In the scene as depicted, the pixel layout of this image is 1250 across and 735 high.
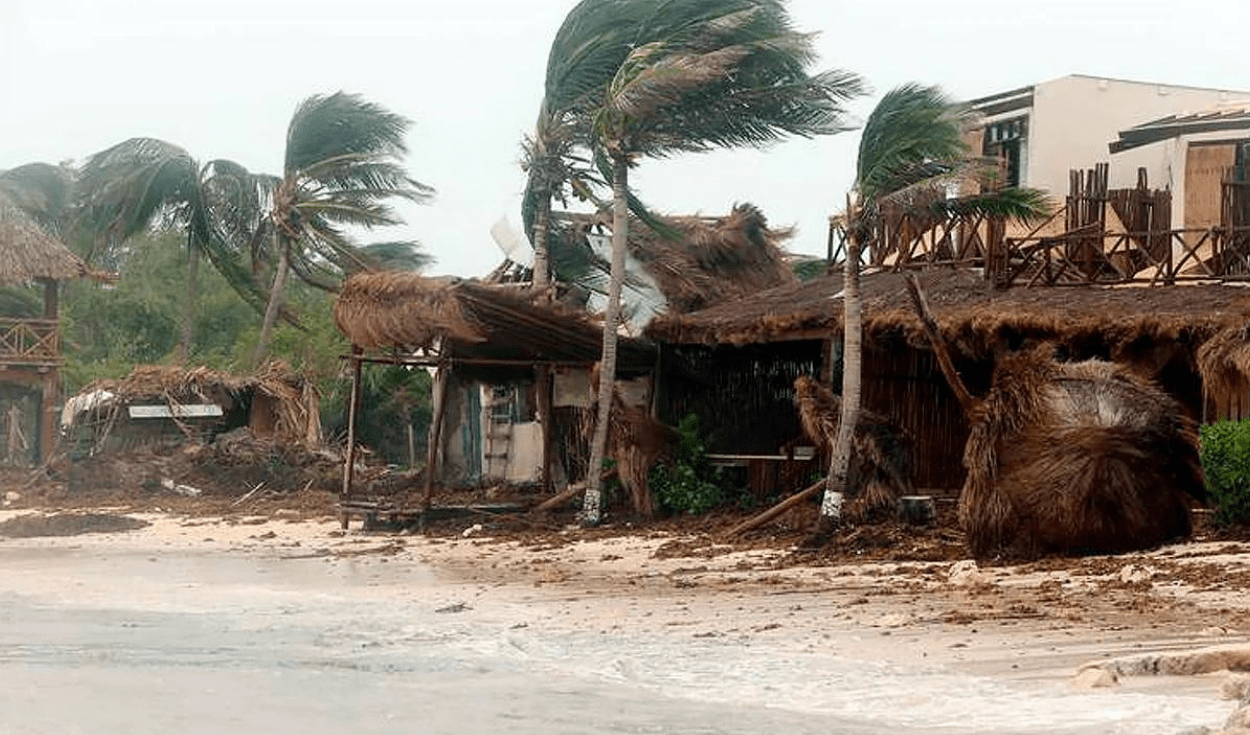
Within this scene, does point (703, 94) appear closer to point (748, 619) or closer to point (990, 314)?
point (990, 314)

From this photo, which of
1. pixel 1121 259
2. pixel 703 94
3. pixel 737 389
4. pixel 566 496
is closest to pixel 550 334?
pixel 566 496

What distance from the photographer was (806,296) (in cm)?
2309

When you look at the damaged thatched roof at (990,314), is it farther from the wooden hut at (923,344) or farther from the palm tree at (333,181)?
the palm tree at (333,181)

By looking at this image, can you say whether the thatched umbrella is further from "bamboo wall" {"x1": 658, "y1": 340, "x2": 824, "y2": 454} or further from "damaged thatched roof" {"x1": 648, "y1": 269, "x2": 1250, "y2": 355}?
"bamboo wall" {"x1": 658, "y1": 340, "x2": 824, "y2": 454}

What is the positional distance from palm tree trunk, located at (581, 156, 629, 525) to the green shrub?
2.28 ft

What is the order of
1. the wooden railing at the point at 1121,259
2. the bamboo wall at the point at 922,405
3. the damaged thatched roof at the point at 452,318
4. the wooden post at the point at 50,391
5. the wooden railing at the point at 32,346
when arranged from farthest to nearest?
the wooden post at the point at 50,391 → the wooden railing at the point at 32,346 → the damaged thatched roof at the point at 452,318 → the bamboo wall at the point at 922,405 → the wooden railing at the point at 1121,259

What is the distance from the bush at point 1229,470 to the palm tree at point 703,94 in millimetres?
6338

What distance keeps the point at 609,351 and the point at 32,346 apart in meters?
17.0

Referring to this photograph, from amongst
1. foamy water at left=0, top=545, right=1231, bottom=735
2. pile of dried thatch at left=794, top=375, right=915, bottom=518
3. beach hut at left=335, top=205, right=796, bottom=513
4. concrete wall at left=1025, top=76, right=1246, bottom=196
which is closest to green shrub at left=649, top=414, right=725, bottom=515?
beach hut at left=335, top=205, right=796, bottom=513

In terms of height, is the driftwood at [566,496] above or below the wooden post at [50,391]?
below

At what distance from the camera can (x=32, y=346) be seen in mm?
34938

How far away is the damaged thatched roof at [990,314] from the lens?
18000 millimetres

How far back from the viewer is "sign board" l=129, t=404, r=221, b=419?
30109 millimetres

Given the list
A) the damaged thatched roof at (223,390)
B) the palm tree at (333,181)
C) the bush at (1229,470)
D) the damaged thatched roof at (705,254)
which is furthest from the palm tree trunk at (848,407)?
the palm tree at (333,181)
